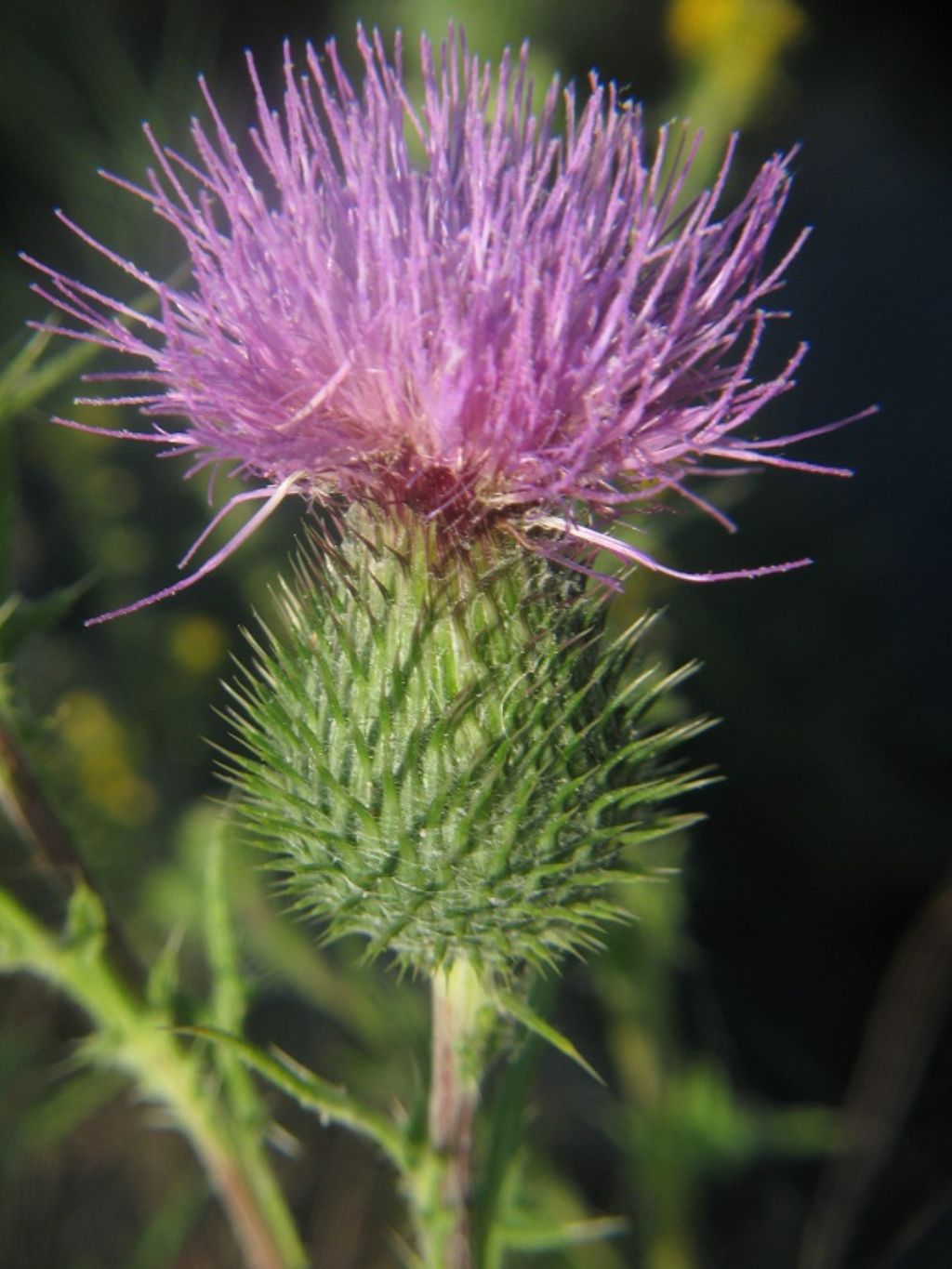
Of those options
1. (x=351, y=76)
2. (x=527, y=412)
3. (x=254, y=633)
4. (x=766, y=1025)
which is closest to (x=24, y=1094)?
(x=254, y=633)

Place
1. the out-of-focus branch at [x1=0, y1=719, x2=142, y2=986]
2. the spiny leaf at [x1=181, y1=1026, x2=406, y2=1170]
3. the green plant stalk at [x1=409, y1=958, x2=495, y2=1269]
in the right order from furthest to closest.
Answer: the out-of-focus branch at [x1=0, y1=719, x2=142, y2=986] < the green plant stalk at [x1=409, y1=958, x2=495, y2=1269] < the spiny leaf at [x1=181, y1=1026, x2=406, y2=1170]

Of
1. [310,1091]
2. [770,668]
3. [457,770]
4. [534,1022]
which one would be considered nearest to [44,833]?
[310,1091]

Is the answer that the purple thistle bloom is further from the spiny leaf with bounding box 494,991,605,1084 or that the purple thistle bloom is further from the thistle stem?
the thistle stem

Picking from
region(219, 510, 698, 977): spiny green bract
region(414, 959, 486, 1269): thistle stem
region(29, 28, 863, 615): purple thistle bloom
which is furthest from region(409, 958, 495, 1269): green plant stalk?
region(29, 28, 863, 615): purple thistle bloom

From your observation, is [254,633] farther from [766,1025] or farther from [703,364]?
[703,364]

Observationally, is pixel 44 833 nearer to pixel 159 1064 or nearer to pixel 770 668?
pixel 159 1064

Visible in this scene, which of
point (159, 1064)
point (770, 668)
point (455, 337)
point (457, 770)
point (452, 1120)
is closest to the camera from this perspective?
point (455, 337)

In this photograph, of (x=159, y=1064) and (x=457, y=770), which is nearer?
(x=457, y=770)
